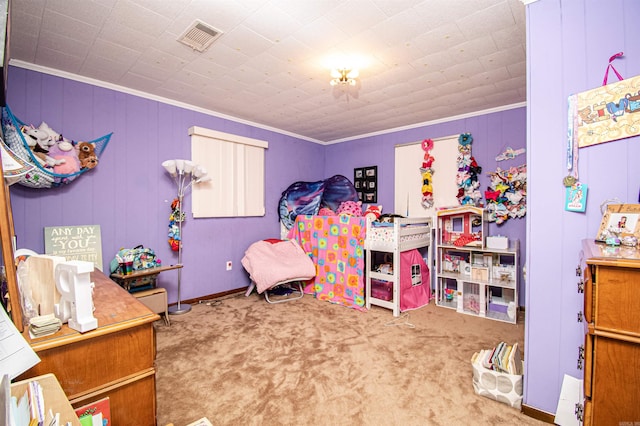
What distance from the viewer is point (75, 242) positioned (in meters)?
2.67

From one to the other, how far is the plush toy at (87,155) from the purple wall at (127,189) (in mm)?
120

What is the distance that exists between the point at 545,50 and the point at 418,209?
267cm

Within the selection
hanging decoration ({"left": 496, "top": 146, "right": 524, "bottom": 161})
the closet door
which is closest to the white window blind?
the closet door

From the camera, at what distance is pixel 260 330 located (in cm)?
272

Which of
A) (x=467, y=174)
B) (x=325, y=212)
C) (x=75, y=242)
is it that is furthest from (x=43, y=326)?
(x=467, y=174)

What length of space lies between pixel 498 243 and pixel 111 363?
3429 mm

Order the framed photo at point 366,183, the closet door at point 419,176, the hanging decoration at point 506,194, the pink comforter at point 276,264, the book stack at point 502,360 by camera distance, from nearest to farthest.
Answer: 1. the book stack at point 502,360
2. the hanging decoration at point 506,194
3. the pink comforter at point 276,264
4. the closet door at point 419,176
5. the framed photo at point 366,183

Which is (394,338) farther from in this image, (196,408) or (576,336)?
(196,408)

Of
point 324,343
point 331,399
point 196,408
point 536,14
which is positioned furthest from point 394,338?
point 536,14

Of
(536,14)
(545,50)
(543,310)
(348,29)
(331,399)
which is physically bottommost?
(331,399)

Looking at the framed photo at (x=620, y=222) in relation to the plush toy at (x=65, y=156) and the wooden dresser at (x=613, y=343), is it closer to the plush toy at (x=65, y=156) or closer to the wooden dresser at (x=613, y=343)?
the wooden dresser at (x=613, y=343)

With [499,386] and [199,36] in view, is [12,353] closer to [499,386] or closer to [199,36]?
[199,36]

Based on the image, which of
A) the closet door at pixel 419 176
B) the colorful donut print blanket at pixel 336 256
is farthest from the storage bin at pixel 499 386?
the closet door at pixel 419 176

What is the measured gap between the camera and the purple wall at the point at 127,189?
2490 millimetres
